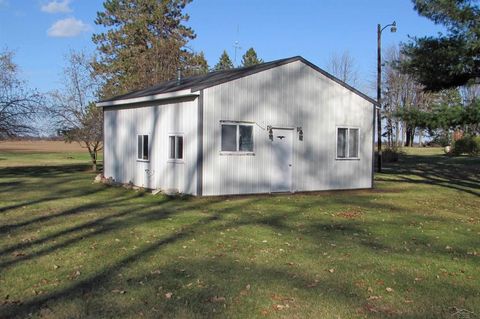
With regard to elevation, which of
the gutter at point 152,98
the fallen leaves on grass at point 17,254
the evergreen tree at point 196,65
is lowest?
the fallen leaves on grass at point 17,254

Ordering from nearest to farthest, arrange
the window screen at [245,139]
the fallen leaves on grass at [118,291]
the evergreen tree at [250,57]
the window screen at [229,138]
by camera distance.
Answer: the fallen leaves on grass at [118,291] < the window screen at [229,138] < the window screen at [245,139] < the evergreen tree at [250,57]

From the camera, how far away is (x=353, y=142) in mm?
19484

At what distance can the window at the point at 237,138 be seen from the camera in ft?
53.3

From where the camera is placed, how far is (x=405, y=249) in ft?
28.0

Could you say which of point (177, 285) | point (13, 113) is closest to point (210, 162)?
point (177, 285)

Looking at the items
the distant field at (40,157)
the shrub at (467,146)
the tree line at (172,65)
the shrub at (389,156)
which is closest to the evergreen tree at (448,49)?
the tree line at (172,65)

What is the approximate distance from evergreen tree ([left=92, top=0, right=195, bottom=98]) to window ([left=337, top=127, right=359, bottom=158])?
24.7m

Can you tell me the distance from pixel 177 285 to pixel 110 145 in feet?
50.6

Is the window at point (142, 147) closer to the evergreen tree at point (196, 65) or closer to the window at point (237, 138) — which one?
the window at point (237, 138)

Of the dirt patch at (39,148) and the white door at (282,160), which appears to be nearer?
the white door at (282,160)

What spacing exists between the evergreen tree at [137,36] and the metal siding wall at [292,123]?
24805 millimetres

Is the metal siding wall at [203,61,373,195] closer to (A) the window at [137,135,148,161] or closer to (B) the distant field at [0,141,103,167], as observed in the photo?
(A) the window at [137,135,148,161]

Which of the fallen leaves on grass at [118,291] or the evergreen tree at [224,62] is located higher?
the evergreen tree at [224,62]

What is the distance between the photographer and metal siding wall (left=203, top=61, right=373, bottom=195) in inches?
629
